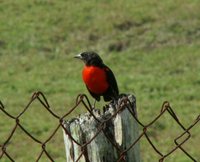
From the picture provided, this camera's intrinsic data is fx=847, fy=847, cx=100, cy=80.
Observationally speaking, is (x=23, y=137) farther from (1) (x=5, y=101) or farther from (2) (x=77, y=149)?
(2) (x=77, y=149)

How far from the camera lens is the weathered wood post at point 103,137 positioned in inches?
130

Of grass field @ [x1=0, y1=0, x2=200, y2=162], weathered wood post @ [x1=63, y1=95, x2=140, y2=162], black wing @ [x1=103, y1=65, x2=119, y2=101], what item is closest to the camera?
weathered wood post @ [x1=63, y1=95, x2=140, y2=162]

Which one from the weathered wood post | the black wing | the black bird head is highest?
the black bird head

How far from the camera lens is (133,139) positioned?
3.39 meters

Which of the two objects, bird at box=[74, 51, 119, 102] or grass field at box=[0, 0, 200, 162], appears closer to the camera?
bird at box=[74, 51, 119, 102]

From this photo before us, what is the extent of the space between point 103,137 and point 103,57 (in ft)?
39.7

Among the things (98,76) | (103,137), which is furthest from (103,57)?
(103,137)

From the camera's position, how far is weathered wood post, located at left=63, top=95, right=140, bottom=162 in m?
3.31

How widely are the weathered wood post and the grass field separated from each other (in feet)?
20.0

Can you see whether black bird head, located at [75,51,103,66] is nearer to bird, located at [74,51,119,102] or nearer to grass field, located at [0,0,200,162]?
bird, located at [74,51,119,102]

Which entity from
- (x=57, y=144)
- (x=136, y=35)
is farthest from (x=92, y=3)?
(x=57, y=144)

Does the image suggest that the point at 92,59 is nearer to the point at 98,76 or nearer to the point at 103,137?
the point at 98,76

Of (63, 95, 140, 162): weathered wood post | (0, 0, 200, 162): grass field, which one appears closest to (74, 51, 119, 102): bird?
(63, 95, 140, 162): weathered wood post

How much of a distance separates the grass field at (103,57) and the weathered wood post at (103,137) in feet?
20.0
